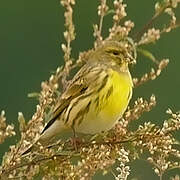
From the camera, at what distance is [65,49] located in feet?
8.45

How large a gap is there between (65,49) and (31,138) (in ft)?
1.21

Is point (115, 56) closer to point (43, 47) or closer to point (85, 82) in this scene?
point (85, 82)

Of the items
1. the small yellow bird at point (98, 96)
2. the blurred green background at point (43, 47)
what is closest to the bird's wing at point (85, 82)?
the small yellow bird at point (98, 96)

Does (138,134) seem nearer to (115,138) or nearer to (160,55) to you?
(115,138)

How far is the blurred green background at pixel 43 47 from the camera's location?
30.5 feet

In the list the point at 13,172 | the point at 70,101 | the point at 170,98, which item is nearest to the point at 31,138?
the point at 13,172

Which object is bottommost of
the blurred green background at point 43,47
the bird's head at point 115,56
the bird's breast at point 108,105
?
the bird's breast at point 108,105

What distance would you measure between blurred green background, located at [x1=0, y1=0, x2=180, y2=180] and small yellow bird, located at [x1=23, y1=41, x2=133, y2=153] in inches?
211

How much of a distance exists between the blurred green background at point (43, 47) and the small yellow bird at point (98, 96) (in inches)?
211

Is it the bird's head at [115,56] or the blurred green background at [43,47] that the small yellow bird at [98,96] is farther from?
the blurred green background at [43,47]

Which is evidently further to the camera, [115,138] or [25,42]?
[25,42]


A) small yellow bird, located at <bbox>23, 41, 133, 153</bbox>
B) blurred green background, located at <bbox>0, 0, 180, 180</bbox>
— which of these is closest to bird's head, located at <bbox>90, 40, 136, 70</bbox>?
small yellow bird, located at <bbox>23, 41, 133, 153</bbox>

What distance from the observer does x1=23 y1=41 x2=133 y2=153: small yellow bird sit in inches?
120

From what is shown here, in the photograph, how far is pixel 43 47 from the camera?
10242 millimetres
